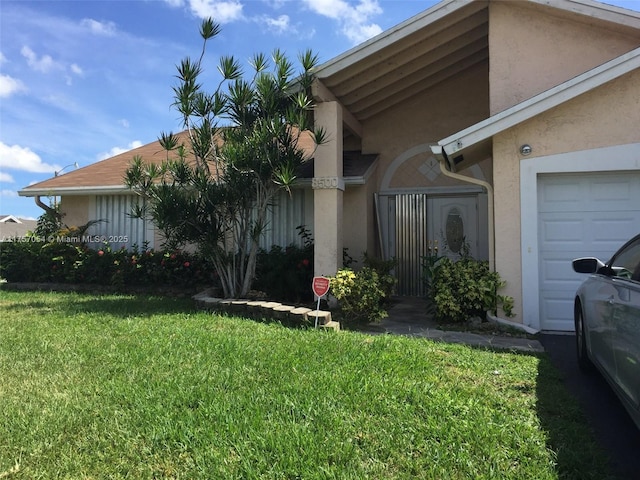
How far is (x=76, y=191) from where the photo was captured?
37.7ft

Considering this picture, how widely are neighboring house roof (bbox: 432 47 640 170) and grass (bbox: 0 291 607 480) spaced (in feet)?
10.3

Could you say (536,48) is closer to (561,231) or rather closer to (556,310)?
(561,231)

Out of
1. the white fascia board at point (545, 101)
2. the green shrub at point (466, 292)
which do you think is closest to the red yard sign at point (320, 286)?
the green shrub at point (466, 292)

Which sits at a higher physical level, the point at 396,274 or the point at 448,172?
the point at 448,172

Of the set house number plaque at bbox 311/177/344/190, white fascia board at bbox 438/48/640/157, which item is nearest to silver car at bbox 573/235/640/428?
white fascia board at bbox 438/48/640/157

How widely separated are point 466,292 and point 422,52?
4.63 meters

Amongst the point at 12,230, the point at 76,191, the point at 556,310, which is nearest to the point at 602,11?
the point at 556,310

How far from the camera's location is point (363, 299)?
23.7ft

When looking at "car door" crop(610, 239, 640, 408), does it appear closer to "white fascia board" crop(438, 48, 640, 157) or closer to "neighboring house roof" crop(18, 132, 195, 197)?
"white fascia board" crop(438, 48, 640, 157)

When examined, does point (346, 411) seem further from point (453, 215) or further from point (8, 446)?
point (453, 215)

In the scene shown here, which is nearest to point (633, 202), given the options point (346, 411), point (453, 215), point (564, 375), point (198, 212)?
point (564, 375)

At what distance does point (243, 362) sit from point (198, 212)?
13.5ft

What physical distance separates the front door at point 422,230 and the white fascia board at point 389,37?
3785 millimetres

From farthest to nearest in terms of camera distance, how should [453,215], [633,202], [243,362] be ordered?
[453,215], [633,202], [243,362]
